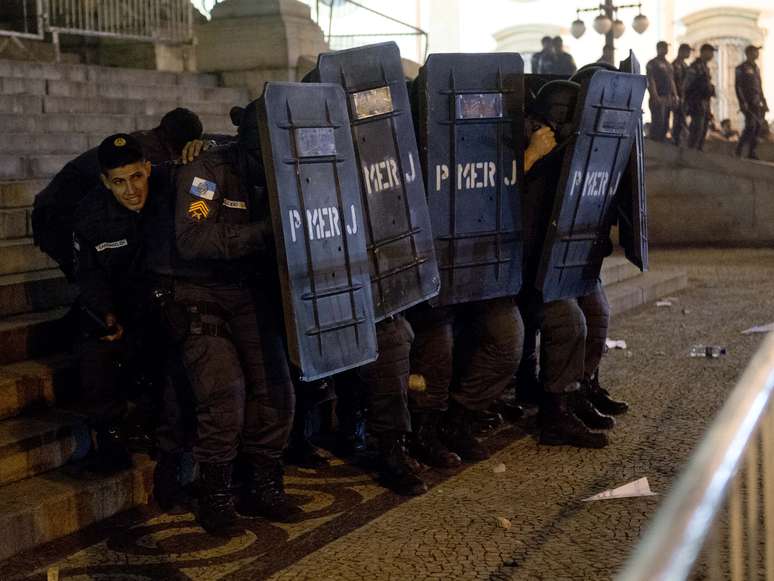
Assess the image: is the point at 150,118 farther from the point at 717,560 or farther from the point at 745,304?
the point at 717,560

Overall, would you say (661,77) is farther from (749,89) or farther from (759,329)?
(759,329)

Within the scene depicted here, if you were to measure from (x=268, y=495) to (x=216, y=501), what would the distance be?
9.7 inches

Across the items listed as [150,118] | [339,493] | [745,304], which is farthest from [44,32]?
[339,493]

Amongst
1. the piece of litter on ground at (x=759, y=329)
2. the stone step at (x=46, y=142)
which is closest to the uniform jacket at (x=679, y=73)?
the piece of litter on ground at (x=759, y=329)

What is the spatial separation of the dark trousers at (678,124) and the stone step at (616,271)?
A: 23.8ft

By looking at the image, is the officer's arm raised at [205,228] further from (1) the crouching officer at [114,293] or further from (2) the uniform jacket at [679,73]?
(2) the uniform jacket at [679,73]

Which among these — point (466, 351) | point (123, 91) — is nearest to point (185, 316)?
point (466, 351)

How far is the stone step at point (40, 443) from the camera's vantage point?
16.0 feet

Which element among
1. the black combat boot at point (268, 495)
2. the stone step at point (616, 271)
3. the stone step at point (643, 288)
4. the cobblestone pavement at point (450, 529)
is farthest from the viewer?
the stone step at point (616, 271)

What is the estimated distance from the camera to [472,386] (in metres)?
5.84

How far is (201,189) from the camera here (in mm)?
4617

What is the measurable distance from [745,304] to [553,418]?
5.54 metres

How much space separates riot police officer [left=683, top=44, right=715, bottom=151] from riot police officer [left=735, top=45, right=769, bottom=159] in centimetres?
79

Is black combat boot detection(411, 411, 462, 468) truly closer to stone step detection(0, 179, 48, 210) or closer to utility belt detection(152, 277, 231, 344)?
utility belt detection(152, 277, 231, 344)
